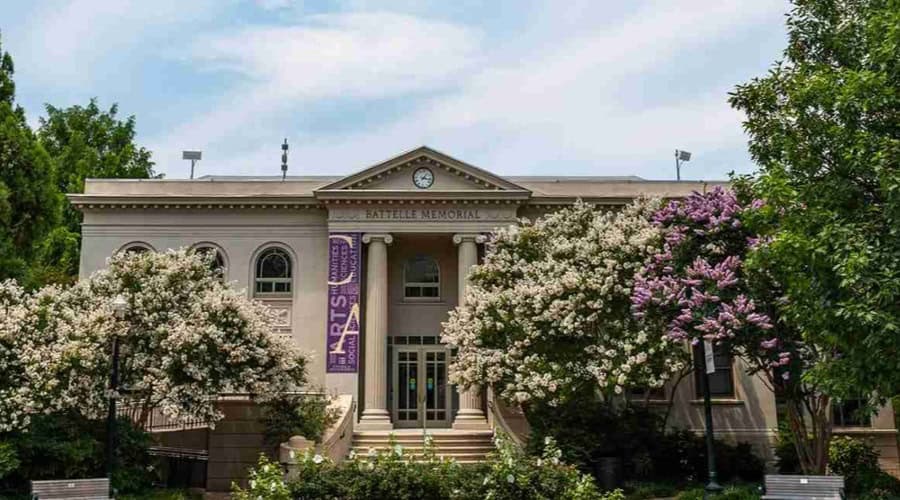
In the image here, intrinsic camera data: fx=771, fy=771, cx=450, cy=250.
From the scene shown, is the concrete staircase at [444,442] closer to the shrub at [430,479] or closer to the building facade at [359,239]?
the building facade at [359,239]

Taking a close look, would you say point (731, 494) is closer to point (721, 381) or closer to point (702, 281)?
point (702, 281)

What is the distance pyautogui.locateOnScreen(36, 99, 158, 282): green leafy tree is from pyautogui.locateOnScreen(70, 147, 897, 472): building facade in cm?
1063

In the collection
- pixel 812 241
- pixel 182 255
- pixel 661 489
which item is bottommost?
pixel 661 489

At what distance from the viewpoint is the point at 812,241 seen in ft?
32.8

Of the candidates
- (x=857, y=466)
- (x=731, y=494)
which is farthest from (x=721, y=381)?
(x=731, y=494)

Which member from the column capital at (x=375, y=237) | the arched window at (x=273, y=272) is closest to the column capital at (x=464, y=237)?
the column capital at (x=375, y=237)

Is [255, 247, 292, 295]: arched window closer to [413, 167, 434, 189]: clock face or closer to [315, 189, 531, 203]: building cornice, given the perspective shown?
[315, 189, 531, 203]: building cornice

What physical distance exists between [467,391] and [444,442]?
5.22 ft

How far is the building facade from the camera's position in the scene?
24.5m

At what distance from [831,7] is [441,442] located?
14.1 m

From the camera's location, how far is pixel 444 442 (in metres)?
21.2

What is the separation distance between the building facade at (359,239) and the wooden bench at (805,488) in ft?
33.9

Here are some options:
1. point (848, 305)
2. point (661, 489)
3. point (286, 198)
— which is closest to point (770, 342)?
point (661, 489)

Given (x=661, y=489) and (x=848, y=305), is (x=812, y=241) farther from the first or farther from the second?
(x=661, y=489)
